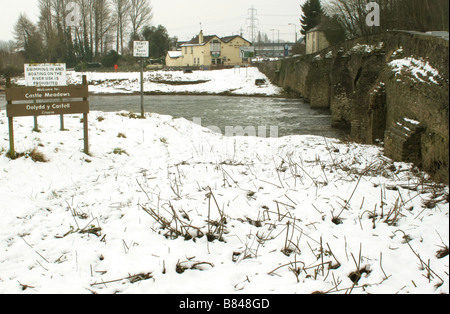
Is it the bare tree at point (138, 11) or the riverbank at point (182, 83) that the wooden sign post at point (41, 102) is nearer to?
the bare tree at point (138, 11)

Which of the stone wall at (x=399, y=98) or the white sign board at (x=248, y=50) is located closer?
the stone wall at (x=399, y=98)

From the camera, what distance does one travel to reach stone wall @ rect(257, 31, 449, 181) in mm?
6918

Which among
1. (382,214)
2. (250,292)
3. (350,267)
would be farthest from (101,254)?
(382,214)

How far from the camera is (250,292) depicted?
10.8ft

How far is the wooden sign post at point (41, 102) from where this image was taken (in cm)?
777

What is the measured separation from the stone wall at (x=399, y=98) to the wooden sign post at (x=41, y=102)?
6.52m

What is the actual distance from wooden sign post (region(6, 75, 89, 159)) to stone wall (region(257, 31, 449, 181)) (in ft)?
21.4

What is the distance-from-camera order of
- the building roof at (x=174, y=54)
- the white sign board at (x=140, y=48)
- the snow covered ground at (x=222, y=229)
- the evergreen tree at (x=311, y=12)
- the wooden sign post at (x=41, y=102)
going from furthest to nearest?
the building roof at (x=174, y=54) → the evergreen tree at (x=311, y=12) → the white sign board at (x=140, y=48) → the wooden sign post at (x=41, y=102) → the snow covered ground at (x=222, y=229)

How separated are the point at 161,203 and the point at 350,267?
2679 millimetres

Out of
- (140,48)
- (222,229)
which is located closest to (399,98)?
(222,229)

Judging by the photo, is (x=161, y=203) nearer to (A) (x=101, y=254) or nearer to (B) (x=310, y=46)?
(A) (x=101, y=254)
